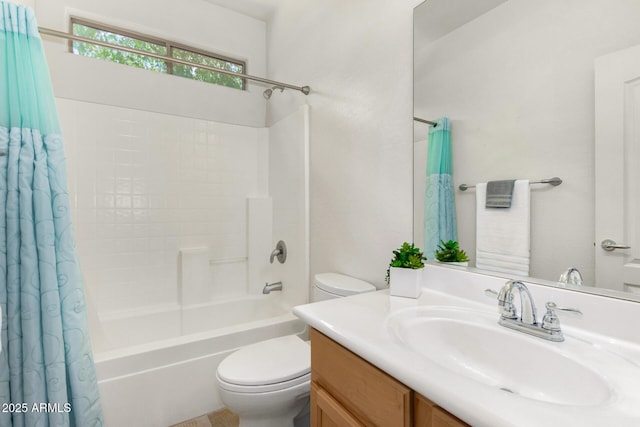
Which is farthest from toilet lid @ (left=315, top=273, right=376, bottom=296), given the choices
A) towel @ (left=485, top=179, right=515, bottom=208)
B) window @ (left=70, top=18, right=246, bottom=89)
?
window @ (left=70, top=18, right=246, bottom=89)

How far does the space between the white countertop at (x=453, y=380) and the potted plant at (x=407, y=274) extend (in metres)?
0.10

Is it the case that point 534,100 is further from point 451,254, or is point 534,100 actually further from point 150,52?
point 150,52

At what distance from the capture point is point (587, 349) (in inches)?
27.4

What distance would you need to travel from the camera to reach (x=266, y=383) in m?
1.21

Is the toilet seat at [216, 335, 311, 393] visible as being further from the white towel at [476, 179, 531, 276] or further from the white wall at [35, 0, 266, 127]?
the white wall at [35, 0, 266, 127]

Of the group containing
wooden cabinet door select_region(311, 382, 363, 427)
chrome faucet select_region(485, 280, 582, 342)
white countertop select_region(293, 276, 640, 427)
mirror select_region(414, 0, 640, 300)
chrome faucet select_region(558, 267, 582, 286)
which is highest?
mirror select_region(414, 0, 640, 300)

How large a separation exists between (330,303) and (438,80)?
984mm

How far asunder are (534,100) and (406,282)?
711mm

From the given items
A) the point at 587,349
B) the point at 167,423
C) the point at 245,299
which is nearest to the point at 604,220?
the point at 587,349

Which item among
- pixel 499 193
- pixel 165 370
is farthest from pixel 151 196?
pixel 499 193

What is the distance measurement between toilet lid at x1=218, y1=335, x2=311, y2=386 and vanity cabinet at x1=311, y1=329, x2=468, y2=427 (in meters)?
0.35

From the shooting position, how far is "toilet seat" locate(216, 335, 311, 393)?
3.96 ft

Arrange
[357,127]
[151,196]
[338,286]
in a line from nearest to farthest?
[338,286] → [357,127] → [151,196]

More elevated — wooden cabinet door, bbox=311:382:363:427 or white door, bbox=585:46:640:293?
white door, bbox=585:46:640:293
